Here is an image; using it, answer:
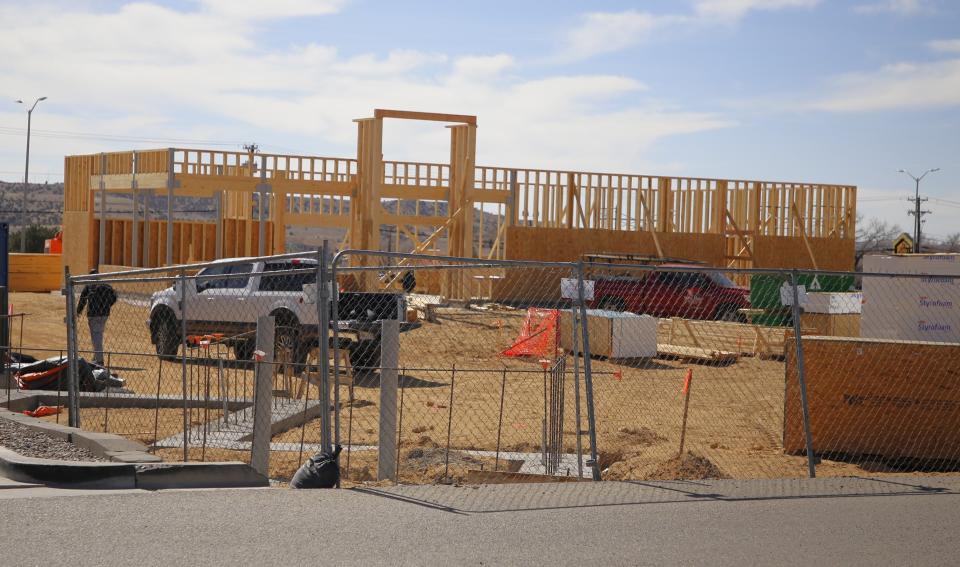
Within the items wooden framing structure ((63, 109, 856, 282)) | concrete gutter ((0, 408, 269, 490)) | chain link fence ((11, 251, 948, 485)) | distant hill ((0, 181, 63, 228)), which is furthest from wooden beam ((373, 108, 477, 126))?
distant hill ((0, 181, 63, 228))

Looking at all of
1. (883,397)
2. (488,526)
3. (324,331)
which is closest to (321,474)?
(324,331)

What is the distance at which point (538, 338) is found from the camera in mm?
20266

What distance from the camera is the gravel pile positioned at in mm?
8250

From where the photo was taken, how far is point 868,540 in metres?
6.59

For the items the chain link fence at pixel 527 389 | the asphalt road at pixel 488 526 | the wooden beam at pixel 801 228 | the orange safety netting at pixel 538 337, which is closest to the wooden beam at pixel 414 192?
the chain link fence at pixel 527 389

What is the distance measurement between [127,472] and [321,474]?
1395mm

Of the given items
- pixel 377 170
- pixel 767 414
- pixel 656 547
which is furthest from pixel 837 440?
pixel 377 170

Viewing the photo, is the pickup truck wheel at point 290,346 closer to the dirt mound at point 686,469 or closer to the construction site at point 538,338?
the construction site at point 538,338

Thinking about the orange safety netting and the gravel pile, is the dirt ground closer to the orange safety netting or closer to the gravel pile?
the orange safety netting

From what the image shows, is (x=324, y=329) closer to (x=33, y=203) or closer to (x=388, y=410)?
(x=388, y=410)

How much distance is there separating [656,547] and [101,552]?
318 cm

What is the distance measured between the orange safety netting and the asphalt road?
11.6 m

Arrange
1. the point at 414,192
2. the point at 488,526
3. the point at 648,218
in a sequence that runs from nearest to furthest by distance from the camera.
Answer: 1. the point at 488,526
2. the point at 414,192
3. the point at 648,218

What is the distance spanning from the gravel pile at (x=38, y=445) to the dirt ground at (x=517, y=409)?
1285 millimetres
